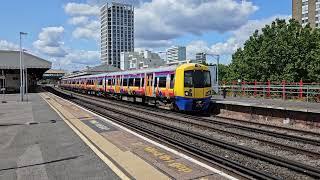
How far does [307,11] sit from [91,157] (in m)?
101

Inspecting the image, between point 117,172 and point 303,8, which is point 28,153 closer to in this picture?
point 117,172

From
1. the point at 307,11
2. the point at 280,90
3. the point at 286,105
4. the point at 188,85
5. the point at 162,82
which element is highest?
the point at 307,11

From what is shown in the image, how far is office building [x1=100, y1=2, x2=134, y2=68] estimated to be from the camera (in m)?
116

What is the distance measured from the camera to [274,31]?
4403 cm

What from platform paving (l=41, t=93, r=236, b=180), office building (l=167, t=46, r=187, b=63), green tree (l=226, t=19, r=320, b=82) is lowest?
platform paving (l=41, t=93, r=236, b=180)

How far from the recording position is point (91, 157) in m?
9.46

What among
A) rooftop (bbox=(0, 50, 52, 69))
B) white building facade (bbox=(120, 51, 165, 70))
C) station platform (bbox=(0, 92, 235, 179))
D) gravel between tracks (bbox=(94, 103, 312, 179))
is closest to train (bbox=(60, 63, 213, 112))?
station platform (bbox=(0, 92, 235, 179))

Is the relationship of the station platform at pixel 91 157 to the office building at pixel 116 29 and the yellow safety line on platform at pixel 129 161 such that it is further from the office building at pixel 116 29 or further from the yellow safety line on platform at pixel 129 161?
the office building at pixel 116 29

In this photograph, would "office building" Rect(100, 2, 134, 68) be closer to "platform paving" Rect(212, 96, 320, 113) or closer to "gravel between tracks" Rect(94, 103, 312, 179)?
"platform paving" Rect(212, 96, 320, 113)

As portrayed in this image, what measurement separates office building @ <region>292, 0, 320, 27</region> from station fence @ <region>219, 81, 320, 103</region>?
72.9 meters

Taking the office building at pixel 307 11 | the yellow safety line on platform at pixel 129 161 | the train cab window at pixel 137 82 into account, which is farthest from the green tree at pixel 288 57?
the office building at pixel 307 11

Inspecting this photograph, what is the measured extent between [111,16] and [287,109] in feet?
339

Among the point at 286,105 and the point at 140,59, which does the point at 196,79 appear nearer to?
the point at 286,105

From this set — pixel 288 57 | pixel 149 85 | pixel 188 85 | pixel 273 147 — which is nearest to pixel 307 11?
pixel 288 57
